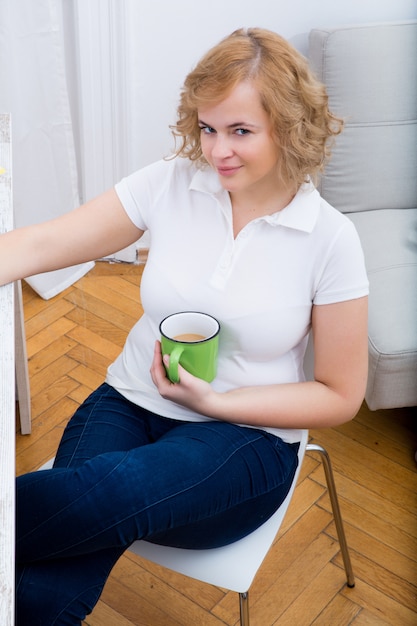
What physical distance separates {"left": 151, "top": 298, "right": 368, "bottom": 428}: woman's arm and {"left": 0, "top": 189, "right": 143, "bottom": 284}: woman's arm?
0.21 metres

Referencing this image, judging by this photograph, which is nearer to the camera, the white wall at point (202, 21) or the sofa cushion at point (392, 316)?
the sofa cushion at point (392, 316)

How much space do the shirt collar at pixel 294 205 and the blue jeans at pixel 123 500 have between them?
1.00 ft

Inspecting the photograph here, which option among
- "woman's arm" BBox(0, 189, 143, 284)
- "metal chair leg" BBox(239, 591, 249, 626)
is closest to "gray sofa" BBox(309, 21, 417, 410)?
"woman's arm" BBox(0, 189, 143, 284)

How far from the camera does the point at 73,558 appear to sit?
41.3 inches

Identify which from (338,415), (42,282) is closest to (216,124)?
(338,415)

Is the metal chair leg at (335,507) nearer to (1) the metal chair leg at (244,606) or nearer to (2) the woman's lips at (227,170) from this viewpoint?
(1) the metal chair leg at (244,606)

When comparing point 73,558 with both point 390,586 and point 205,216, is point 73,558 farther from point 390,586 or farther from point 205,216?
point 390,586

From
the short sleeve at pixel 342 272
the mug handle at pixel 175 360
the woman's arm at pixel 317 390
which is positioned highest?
the short sleeve at pixel 342 272

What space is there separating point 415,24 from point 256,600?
4.38ft

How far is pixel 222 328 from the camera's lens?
3.91 feet

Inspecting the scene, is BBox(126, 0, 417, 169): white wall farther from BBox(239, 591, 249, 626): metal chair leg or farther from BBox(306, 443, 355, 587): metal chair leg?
BBox(239, 591, 249, 626): metal chair leg

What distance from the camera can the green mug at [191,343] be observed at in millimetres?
1093

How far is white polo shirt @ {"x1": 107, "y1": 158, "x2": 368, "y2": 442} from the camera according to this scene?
3.81 feet

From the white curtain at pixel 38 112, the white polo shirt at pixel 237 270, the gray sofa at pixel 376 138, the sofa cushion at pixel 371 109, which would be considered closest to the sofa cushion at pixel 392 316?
the gray sofa at pixel 376 138
